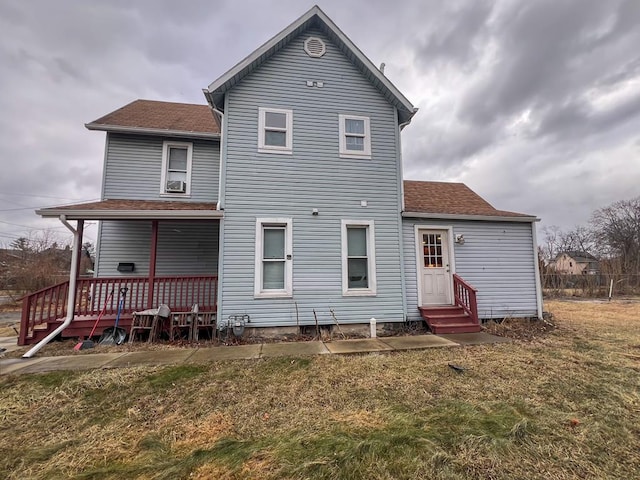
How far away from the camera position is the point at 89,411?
3.33 meters

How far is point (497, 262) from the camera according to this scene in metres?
8.23

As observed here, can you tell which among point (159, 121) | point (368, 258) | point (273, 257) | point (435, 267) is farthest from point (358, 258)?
point (159, 121)

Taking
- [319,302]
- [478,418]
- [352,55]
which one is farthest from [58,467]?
[352,55]

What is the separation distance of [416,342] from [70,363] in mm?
6628

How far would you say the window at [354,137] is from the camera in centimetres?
772

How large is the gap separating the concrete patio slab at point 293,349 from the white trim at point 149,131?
6.42 meters

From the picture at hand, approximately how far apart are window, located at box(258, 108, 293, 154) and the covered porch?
224 centimetres

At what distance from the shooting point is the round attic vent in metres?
7.79

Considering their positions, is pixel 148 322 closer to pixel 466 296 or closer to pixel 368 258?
pixel 368 258

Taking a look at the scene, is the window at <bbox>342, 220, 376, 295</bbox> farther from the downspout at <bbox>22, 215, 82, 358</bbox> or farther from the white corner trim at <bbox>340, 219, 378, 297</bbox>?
the downspout at <bbox>22, 215, 82, 358</bbox>

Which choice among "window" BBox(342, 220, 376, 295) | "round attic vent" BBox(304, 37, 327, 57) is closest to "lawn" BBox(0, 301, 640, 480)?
"window" BBox(342, 220, 376, 295)

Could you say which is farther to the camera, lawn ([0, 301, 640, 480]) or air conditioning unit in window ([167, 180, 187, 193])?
air conditioning unit in window ([167, 180, 187, 193])

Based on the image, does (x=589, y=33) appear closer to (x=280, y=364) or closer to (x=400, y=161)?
(x=400, y=161)

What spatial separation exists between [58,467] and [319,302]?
522 cm
